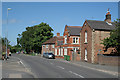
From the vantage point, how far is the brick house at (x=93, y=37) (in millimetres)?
28362

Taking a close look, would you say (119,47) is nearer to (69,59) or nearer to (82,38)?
(82,38)

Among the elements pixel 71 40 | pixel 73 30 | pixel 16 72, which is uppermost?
pixel 73 30

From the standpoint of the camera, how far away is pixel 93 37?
2841 centimetres

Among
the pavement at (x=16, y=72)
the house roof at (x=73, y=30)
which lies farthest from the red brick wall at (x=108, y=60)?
the house roof at (x=73, y=30)

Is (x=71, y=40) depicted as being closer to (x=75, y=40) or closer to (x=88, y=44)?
(x=75, y=40)

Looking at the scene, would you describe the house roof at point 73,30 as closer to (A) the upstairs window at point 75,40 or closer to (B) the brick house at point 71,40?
(B) the brick house at point 71,40

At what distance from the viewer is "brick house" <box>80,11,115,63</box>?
93.1 ft

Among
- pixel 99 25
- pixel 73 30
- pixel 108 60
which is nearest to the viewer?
pixel 108 60

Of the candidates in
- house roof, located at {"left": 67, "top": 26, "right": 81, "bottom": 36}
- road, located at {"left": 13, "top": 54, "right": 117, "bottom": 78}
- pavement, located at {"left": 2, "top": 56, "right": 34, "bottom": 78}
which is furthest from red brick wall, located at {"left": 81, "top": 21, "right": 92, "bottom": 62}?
pavement, located at {"left": 2, "top": 56, "right": 34, "bottom": 78}

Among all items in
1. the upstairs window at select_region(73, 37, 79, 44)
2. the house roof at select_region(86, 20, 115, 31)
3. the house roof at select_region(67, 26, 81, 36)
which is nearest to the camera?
the house roof at select_region(86, 20, 115, 31)

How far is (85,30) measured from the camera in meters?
31.5

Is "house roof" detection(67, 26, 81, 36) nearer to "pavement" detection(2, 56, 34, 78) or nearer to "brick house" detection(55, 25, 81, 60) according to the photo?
"brick house" detection(55, 25, 81, 60)

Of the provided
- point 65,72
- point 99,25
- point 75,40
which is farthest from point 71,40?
point 65,72

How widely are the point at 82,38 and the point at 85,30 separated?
76.8 inches
